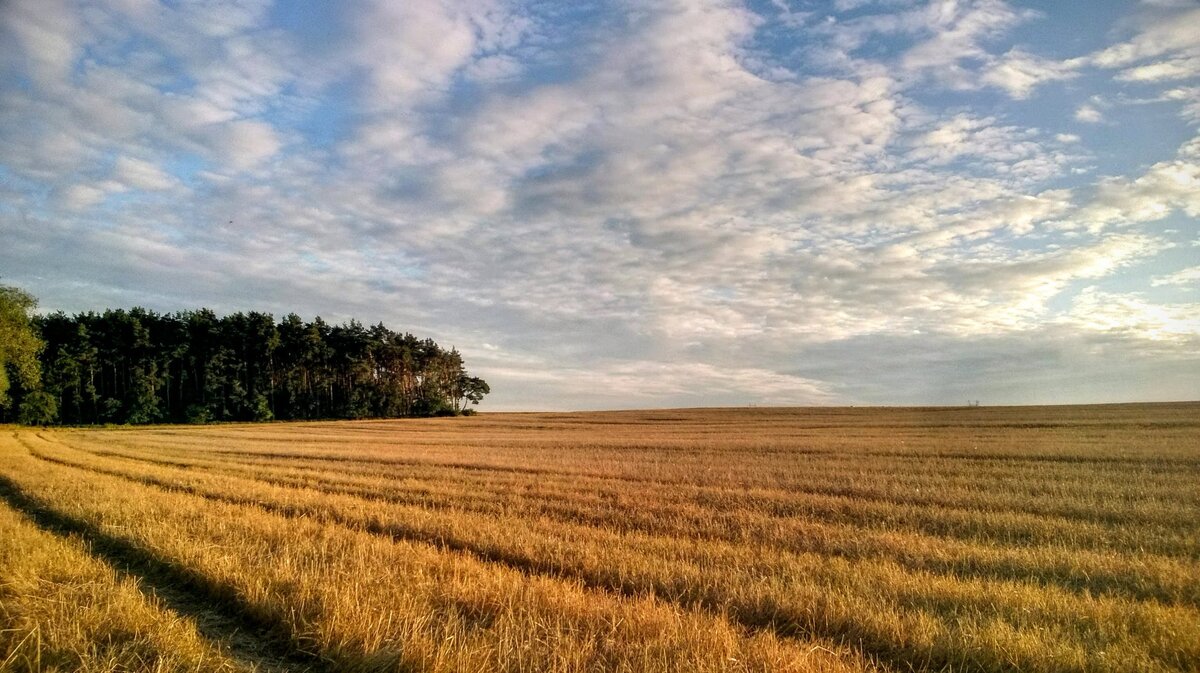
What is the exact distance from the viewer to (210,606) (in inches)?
269

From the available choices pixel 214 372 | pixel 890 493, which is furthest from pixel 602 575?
pixel 214 372

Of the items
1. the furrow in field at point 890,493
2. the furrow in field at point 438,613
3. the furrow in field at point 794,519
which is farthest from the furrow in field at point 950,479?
the furrow in field at point 438,613

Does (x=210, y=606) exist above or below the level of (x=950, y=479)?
below

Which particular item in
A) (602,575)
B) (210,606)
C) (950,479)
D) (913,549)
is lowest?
(210,606)

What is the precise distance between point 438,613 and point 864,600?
4.38m

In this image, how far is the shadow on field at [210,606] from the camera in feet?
17.8

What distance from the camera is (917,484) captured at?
1686cm

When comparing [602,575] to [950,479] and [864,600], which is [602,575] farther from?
[950,479]

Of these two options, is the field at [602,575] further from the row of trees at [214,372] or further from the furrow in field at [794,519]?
the row of trees at [214,372]

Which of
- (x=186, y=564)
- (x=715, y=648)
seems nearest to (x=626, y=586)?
(x=715, y=648)

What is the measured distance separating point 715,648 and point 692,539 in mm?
5314

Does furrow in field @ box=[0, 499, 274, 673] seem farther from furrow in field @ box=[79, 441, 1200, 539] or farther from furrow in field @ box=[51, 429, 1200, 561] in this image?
furrow in field @ box=[79, 441, 1200, 539]

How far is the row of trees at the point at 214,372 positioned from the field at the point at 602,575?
218 ft

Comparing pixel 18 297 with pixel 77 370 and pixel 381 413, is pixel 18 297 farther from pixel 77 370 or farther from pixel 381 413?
pixel 381 413
